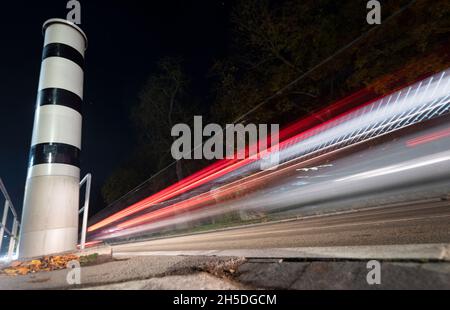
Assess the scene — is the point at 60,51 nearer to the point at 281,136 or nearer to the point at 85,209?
the point at 85,209

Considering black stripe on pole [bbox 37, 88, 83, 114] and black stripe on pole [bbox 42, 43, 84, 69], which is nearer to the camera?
black stripe on pole [bbox 37, 88, 83, 114]

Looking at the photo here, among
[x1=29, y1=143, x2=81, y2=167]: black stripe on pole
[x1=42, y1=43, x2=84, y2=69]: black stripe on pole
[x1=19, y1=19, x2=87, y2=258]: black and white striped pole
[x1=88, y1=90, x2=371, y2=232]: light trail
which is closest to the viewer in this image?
[x1=19, y1=19, x2=87, y2=258]: black and white striped pole

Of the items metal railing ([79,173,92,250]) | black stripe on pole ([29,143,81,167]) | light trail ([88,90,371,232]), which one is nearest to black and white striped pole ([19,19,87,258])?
black stripe on pole ([29,143,81,167])

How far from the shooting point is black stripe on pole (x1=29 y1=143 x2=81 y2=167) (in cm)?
498

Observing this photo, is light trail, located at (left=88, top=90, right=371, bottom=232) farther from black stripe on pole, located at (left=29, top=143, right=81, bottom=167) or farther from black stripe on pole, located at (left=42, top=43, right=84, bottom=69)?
black stripe on pole, located at (left=29, top=143, right=81, bottom=167)

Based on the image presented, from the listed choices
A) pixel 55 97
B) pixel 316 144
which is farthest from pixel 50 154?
pixel 316 144

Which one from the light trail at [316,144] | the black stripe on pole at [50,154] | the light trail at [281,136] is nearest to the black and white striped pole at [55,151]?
the black stripe on pole at [50,154]

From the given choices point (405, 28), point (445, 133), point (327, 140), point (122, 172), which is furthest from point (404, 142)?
point (122, 172)

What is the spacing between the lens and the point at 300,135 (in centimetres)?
1542

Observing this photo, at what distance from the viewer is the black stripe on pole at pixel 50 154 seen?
498cm

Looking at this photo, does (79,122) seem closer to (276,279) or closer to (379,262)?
(276,279)

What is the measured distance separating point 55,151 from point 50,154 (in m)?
0.09
